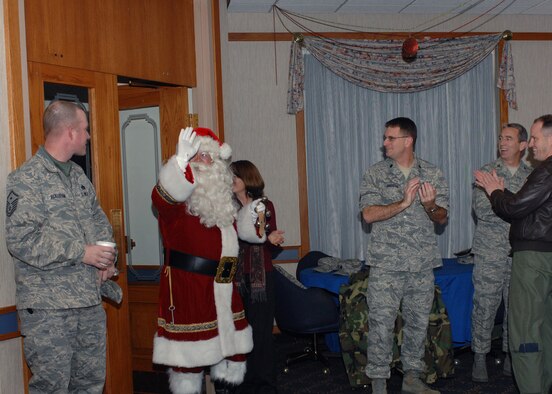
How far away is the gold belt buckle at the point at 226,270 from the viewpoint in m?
3.80

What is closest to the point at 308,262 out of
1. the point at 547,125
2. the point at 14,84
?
the point at 547,125

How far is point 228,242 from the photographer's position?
3869mm

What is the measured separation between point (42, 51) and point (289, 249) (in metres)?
3.85

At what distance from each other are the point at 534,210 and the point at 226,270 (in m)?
1.90

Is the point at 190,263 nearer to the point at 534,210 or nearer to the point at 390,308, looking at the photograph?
the point at 390,308

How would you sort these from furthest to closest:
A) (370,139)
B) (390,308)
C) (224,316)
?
(370,139) < (390,308) < (224,316)

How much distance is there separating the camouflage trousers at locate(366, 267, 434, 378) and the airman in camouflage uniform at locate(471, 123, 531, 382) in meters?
0.73

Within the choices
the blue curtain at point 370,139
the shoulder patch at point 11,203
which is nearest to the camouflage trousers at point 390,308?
the shoulder patch at point 11,203

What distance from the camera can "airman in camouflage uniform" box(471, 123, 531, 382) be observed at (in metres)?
4.88

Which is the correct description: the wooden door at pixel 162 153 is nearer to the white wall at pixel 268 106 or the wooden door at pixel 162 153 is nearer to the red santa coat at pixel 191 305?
the red santa coat at pixel 191 305

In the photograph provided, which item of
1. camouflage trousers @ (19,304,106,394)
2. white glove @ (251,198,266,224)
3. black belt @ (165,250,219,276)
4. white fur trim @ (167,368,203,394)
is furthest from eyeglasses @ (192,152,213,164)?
white fur trim @ (167,368,203,394)

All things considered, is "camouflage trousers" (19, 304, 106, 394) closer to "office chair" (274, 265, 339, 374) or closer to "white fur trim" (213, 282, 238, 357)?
"white fur trim" (213, 282, 238, 357)

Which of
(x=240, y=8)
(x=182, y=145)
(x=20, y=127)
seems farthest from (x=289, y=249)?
(x=20, y=127)

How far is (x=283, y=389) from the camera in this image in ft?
16.1
